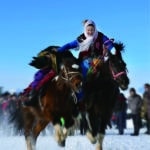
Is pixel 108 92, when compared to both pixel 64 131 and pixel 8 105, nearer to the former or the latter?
pixel 64 131

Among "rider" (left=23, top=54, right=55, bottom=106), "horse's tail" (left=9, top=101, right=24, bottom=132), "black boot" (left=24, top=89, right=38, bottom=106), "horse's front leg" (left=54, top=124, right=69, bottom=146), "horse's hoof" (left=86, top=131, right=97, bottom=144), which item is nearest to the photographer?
"horse's front leg" (left=54, top=124, right=69, bottom=146)

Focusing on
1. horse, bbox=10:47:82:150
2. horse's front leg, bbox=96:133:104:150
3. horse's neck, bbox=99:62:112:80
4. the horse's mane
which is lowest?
horse's front leg, bbox=96:133:104:150

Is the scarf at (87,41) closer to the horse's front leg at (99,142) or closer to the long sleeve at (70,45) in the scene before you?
the long sleeve at (70,45)

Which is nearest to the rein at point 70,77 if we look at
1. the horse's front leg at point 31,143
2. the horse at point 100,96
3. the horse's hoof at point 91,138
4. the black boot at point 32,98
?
the horse at point 100,96

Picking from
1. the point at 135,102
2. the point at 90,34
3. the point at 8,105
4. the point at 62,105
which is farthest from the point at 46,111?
the point at 8,105

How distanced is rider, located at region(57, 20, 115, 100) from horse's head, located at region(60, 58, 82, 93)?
22 centimetres

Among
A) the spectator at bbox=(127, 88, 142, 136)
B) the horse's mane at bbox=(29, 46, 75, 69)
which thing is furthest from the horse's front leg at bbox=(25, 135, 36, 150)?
the spectator at bbox=(127, 88, 142, 136)

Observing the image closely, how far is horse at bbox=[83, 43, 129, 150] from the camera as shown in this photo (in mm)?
12391

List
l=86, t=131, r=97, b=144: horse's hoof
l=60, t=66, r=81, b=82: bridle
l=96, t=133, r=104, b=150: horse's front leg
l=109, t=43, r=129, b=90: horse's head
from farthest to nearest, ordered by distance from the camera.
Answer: l=86, t=131, r=97, b=144: horse's hoof, l=96, t=133, r=104, b=150: horse's front leg, l=60, t=66, r=81, b=82: bridle, l=109, t=43, r=129, b=90: horse's head

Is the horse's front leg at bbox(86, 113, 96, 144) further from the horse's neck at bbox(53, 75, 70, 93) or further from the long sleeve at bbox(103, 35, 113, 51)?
the long sleeve at bbox(103, 35, 113, 51)

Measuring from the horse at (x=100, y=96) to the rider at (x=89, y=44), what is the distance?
17 centimetres

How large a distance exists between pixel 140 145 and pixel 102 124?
167 inches

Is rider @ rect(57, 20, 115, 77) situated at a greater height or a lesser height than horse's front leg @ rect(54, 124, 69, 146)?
greater

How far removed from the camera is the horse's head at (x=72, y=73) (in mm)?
12086
